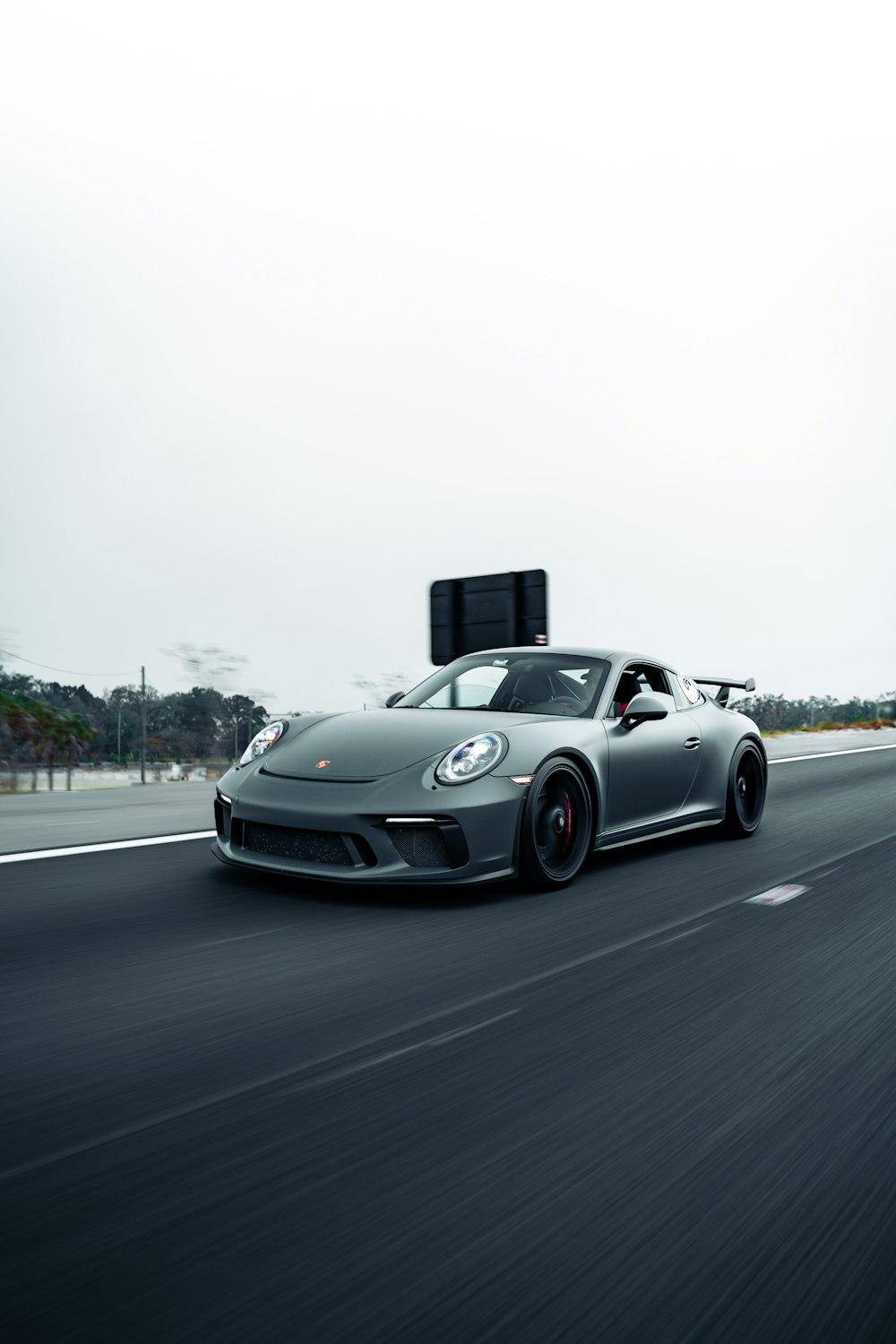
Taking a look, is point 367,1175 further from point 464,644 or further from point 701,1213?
point 464,644

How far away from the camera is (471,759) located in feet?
18.1

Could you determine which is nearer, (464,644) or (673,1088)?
(673,1088)

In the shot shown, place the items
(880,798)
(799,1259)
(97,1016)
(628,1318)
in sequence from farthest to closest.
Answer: (880,798) → (97,1016) → (799,1259) → (628,1318)

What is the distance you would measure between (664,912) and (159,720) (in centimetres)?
1600

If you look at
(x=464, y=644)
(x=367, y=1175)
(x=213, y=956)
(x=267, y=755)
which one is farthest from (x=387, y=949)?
(x=464, y=644)

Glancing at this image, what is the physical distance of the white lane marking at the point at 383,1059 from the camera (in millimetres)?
2975

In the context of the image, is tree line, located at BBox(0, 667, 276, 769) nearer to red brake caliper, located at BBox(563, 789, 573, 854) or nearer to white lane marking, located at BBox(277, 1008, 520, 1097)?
red brake caliper, located at BBox(563, 789, 573, 854)

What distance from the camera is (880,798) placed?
10.8m

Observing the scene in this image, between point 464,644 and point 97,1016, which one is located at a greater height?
point 464,644

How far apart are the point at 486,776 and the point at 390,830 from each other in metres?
0.54

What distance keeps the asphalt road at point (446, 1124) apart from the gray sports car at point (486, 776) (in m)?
0.32

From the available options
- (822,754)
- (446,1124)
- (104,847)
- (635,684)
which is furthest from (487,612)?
(446,1124)

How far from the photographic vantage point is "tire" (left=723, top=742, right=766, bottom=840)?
7.63m

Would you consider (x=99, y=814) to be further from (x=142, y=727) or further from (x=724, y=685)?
(x=142, y=727)
